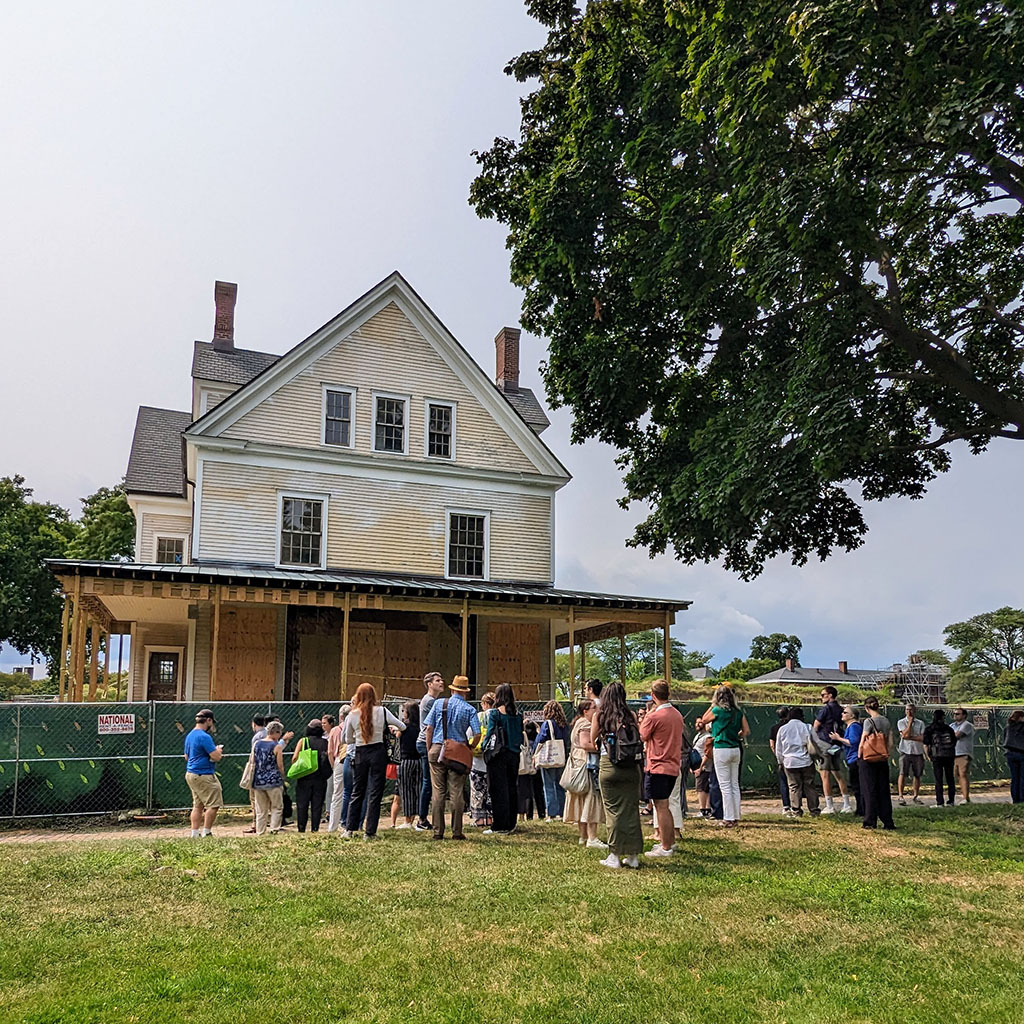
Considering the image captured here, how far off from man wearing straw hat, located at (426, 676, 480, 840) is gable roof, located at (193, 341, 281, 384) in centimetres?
1895

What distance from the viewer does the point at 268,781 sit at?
45.5ft

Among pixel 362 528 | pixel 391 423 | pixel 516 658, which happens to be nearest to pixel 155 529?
pixel 362 528

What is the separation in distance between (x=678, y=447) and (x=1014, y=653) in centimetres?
6170

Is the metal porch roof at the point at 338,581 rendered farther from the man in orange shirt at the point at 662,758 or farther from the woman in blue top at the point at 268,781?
the man in orange shirt at the point at 662,758

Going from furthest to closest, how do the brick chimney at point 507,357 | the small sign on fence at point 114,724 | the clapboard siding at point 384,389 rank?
the brick chimney at point 507,357 → the clapboard siding at point 384,389 → the small sign on fence at point 114,724

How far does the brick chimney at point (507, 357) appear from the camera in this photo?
3534 centimetres

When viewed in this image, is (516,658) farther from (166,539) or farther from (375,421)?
(166,539)

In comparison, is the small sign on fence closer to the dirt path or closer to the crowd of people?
the dirt path

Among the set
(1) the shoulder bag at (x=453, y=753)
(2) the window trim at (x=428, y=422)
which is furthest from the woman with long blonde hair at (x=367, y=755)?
(2) the window trim at (x=428, y=422)

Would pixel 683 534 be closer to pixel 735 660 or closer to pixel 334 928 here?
pixel 334 928

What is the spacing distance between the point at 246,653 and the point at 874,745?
15.8 meters

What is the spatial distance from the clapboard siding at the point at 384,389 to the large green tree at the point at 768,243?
21.2 feet

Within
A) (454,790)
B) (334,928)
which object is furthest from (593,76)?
(334,928)

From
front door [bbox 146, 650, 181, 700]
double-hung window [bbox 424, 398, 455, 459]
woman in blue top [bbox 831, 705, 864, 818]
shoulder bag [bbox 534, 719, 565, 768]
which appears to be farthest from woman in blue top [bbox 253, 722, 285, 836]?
front door [bbox 146, 650, 181, 700]
